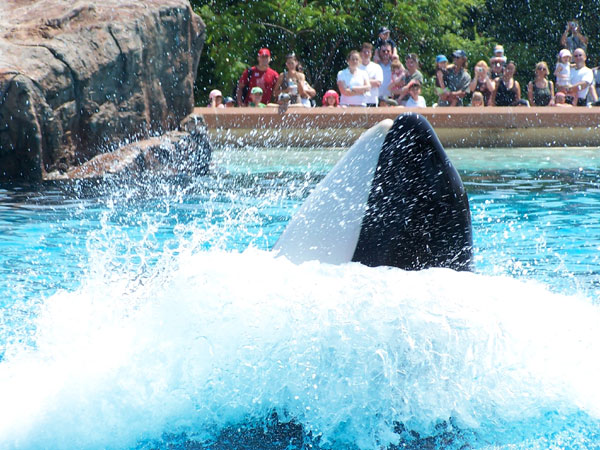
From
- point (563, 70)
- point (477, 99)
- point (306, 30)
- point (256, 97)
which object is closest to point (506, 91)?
point (477, 99)

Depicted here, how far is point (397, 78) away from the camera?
1256 cm

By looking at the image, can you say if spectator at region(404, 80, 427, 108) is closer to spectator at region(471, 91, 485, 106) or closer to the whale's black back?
spectator at region(471, 91, 485, 106)

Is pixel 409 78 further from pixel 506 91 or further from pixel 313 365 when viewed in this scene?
pixel 313 365

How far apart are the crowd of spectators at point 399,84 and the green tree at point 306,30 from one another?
346 cm

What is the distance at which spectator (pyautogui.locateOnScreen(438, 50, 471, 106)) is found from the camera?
42.2 ft

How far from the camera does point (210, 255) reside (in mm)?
3117

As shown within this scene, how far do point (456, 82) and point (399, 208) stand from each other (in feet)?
35.1

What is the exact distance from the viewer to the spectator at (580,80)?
13.1 m

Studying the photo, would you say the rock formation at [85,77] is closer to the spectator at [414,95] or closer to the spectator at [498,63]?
the spectator at [414,95]

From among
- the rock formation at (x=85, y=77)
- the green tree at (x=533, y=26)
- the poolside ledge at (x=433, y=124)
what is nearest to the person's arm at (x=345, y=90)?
the poolside ledge at (x=433, y=124)

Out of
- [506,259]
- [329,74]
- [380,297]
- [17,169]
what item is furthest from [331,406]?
[329,74]

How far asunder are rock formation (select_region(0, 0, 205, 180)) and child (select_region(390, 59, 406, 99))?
385 cm

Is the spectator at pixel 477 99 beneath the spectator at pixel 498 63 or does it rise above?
beneath

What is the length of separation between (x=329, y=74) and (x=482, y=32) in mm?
5957
